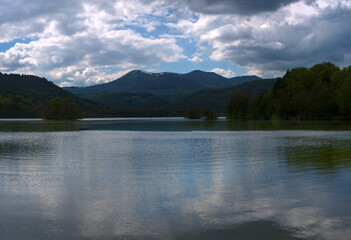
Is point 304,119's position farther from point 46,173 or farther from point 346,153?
point 46,173

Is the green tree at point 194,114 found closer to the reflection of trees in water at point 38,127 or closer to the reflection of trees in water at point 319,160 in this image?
the reflection of trees in water at point 38,127

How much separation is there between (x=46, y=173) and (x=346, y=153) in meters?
20.4

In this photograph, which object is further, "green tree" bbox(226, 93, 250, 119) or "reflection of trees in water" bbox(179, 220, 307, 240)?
"green tree" bbox(226, 93, 250, 119)

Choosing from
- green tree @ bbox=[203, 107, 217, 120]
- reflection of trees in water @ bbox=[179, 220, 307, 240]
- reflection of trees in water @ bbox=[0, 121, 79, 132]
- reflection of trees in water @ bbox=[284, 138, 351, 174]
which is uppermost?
green tree @ bbox=[203, 107, 217, 120]

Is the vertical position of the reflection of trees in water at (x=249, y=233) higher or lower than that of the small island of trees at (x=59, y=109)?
lower

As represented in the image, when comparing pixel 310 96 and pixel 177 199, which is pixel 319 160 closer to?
pixel 177 199

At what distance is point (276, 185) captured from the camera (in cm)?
1357

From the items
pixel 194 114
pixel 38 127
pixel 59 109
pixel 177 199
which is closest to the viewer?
pixel 177 199

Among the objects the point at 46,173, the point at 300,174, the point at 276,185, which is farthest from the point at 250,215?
the point at 46,173

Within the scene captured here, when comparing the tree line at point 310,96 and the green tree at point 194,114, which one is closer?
the tree line at point 310,96

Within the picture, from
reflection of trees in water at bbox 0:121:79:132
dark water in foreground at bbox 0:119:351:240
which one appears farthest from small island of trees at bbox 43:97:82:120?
dark water in foreground at bbox 0:119:351:240

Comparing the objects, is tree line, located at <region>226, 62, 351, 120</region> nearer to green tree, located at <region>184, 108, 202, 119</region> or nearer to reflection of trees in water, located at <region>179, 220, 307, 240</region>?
green tree, located at <region>184, 108, 202, 119</region>

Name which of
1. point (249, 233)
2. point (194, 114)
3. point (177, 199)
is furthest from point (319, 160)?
point (194, 114)

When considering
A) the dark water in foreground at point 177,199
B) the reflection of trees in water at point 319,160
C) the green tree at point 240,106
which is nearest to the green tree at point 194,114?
the green tree at point 240,106
